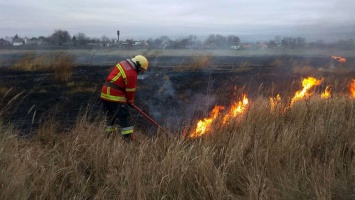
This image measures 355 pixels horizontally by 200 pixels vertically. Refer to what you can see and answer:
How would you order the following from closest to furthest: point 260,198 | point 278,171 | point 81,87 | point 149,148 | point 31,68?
point 260,198
point 278,171
point 149,148
point 81,87
point 31,68

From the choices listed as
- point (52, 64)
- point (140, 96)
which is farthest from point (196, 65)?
point (140, 96)

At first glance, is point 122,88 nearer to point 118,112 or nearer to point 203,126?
point 118,112

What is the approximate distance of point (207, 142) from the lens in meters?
4.58

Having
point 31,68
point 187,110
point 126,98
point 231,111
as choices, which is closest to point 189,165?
point 231,111

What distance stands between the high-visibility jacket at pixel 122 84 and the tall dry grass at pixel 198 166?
166 cm

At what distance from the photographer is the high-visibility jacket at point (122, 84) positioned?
6.50 m

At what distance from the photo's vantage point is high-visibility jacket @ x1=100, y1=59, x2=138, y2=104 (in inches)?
256

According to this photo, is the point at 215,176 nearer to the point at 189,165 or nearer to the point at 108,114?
the point at 189,165

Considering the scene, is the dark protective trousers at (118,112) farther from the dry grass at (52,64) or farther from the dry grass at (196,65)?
the dry grass at (196,65)

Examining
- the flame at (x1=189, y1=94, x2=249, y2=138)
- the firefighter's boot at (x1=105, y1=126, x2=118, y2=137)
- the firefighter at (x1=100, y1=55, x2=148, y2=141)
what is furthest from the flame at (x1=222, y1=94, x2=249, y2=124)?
the firefighter at (x1=100, y1=55, x2=148, y2=141)

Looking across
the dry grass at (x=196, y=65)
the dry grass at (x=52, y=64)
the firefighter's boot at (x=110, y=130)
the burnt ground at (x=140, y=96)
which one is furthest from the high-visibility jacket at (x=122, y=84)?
the dry grass at (x=196, y=65)

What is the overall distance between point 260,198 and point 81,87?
11.2m

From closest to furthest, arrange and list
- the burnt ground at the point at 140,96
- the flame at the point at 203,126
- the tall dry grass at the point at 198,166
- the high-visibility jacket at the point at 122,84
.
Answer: the tall dry grass at the point at 198,166 → the flame at the point at 203,126 → the high-visibility jacket at the point at 122,84 → the burnt ground at the point at 140,96

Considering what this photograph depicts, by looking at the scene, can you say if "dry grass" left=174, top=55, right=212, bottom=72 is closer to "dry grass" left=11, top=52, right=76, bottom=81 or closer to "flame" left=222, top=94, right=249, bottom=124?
"dry grass" left=11, top=52, right=76, bottom=81
